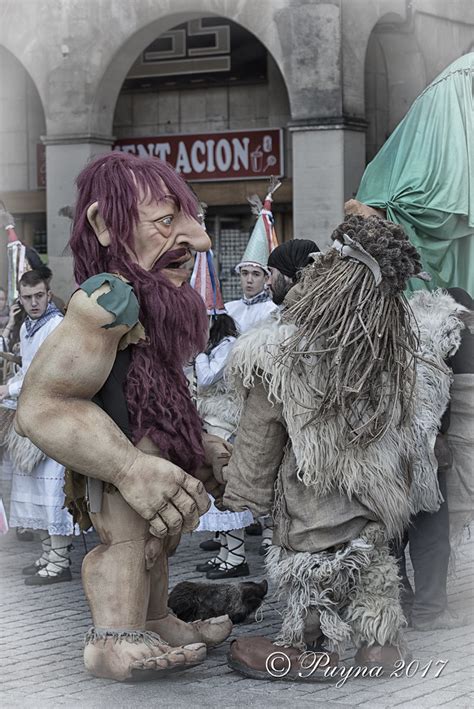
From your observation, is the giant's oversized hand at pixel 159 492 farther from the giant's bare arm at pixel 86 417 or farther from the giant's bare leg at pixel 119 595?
the giant's bare leg at pixel 119 595

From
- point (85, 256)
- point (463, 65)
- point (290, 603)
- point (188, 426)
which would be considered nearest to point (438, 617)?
point (290, 603)

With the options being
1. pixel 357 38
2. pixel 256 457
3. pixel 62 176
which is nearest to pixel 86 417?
pixel 256 457

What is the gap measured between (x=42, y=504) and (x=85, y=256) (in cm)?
248

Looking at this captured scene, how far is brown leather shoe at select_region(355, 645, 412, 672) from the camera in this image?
4.35 meters

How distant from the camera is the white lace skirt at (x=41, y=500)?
6.56 m

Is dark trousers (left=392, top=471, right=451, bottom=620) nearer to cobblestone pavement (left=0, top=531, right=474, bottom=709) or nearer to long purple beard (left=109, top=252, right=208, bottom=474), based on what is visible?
cobblestone pavement (left=0, top=531, right=474, bottom=709)

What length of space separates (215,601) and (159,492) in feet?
3.07

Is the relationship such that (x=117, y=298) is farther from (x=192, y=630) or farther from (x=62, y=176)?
(x=62, y=176)

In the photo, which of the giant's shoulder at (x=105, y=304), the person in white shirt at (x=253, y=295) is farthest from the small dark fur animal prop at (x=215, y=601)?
the person in white shirt at (x=253, y=295)

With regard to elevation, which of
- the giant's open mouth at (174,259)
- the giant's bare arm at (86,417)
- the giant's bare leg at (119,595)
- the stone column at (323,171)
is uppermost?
the stone column at (323,171)

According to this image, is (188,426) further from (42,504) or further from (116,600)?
(42,504)

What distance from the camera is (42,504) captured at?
21.9 feet

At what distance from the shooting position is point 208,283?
23.0 feet

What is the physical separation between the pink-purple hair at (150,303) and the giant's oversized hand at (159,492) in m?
0.16
